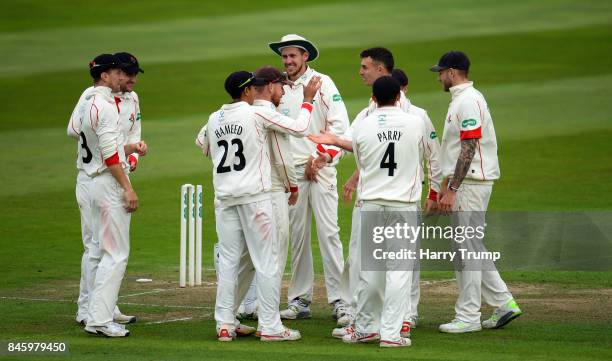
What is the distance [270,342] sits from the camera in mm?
9102

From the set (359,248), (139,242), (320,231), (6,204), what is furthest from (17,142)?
(359,248)

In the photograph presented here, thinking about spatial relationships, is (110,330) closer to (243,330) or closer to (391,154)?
(243,330)

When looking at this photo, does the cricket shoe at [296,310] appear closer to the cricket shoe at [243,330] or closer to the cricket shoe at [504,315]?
the cricket shoe at [243,330]

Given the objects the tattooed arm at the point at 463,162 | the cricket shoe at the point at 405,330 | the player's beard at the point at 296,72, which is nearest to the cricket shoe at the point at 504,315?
the cricket shoe at the point at 405,330

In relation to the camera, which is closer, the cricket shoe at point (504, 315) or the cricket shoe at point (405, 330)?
the cricket shoe at point (405, 330)

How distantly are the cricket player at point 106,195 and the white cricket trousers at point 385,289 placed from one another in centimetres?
187

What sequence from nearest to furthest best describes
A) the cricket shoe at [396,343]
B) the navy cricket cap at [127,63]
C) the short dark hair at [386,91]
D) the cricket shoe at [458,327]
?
the cricket shoe at [396,343] → the short dark hair at [386,91] → the cricket shoe at [458,327] → the navy cricket cap at [127,63]

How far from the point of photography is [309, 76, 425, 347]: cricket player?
8.89m

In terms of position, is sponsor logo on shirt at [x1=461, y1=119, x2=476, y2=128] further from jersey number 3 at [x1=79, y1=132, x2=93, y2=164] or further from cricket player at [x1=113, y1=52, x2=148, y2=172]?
jersey number 3 at [x1=79, y1=132, x2=93, y2=164]

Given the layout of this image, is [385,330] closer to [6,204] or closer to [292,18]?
[6,204]

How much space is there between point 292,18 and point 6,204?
14738mm

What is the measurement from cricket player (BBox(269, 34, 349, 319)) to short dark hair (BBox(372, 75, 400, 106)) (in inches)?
58.0

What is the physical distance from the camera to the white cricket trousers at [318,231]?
10477 millimetres

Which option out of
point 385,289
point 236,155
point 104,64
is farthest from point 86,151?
point 385,289
